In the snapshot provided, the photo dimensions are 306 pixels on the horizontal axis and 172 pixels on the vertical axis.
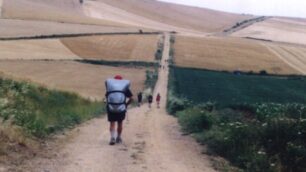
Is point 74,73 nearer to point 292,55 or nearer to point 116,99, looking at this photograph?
point 292,55

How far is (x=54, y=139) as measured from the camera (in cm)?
1421

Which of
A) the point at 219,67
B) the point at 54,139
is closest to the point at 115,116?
the point at 54,139

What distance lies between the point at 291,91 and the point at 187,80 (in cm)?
1112

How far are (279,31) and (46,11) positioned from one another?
46192 mm

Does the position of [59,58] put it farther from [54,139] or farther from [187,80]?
[54,139]

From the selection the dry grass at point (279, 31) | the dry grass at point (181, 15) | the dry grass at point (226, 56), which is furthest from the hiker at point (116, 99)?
the dry grass at point (181, 15)

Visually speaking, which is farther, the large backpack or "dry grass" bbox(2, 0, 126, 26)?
"dry grass" bbox(2, 0, 126, 26)

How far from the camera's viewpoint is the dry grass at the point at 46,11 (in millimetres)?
96988

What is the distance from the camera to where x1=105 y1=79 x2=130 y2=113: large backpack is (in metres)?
14.2

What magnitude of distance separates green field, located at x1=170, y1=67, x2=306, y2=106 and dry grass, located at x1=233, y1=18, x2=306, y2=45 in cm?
4429

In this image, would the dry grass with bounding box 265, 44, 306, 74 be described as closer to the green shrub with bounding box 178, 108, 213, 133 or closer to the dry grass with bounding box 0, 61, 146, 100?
the dry grass with bounding box 0, 61, 146, 100

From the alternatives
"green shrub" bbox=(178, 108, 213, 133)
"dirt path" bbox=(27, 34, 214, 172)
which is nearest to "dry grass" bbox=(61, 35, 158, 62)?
"green shrub" bbox=(178, 108, 213, 133)

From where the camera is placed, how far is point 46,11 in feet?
355

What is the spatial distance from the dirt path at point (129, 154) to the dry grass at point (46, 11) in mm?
78284
